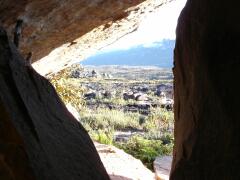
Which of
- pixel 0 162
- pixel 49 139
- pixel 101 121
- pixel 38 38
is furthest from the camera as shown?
pixel 101 121

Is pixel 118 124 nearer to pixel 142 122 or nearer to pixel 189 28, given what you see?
pixel 142 122

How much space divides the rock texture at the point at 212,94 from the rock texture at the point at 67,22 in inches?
155

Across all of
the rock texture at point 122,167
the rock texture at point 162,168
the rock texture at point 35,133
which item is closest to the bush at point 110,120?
the rock texture at point 122,167

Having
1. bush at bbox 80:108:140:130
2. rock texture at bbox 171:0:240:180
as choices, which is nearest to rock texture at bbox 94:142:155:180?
→ rock texture at bbox 171:0:240:180

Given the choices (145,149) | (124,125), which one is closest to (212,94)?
(145,149)

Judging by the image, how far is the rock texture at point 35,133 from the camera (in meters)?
3.15

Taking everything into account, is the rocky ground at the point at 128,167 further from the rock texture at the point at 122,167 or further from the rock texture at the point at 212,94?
the rock texture at the point at 212,94

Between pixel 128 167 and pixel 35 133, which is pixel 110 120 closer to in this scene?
pixel 128 167

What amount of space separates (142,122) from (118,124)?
1.79 m

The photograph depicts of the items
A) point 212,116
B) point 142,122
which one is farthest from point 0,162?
point 142,122

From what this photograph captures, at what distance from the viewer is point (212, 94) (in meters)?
4.04

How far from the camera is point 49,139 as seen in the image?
3.74 metres

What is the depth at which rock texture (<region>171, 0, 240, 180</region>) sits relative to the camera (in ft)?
12.6

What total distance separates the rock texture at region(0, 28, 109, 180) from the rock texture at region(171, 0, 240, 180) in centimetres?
96
